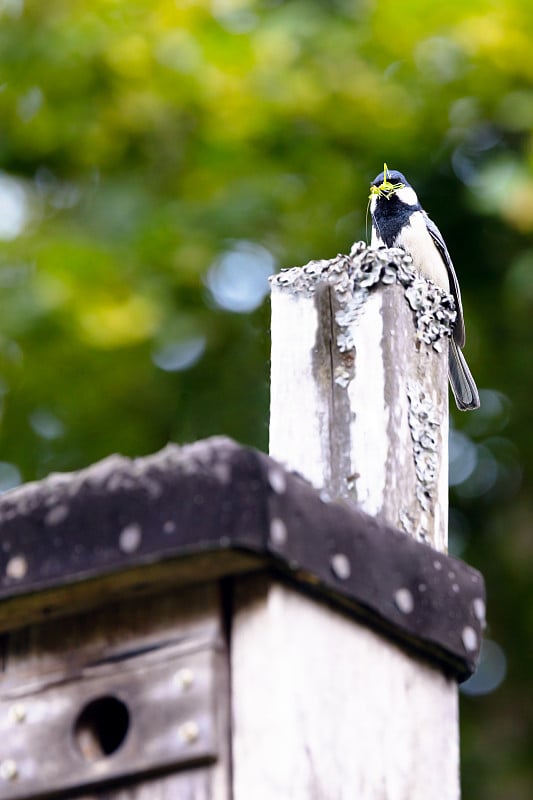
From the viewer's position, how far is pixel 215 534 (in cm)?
149

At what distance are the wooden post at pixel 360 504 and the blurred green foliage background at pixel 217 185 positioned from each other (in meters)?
2.91

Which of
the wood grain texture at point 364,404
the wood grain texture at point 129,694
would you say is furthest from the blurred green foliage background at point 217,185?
the wood grain texture at point 129,694

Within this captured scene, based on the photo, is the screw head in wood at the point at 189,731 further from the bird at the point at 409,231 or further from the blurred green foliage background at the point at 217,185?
the blurred green foliage background at the point at 217,185

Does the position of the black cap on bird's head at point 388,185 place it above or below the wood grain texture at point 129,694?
above

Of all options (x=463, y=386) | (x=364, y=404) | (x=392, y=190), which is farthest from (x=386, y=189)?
(x=364, y=404)

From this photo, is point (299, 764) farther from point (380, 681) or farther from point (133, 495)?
point (133, 495)

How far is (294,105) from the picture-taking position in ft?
17.5

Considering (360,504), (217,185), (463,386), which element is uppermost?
(217,185)

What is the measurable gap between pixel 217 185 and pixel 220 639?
4.21m

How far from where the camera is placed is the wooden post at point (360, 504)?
5.09 ft

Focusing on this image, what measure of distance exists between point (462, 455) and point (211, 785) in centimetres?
471

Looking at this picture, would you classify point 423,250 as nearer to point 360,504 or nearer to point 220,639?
point 360,504

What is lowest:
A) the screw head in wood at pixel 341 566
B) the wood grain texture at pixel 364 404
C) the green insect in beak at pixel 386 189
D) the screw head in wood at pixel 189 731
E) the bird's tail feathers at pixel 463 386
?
the screw head in wood at pixel 189 731

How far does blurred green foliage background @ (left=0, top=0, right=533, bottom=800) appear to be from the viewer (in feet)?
16.9
